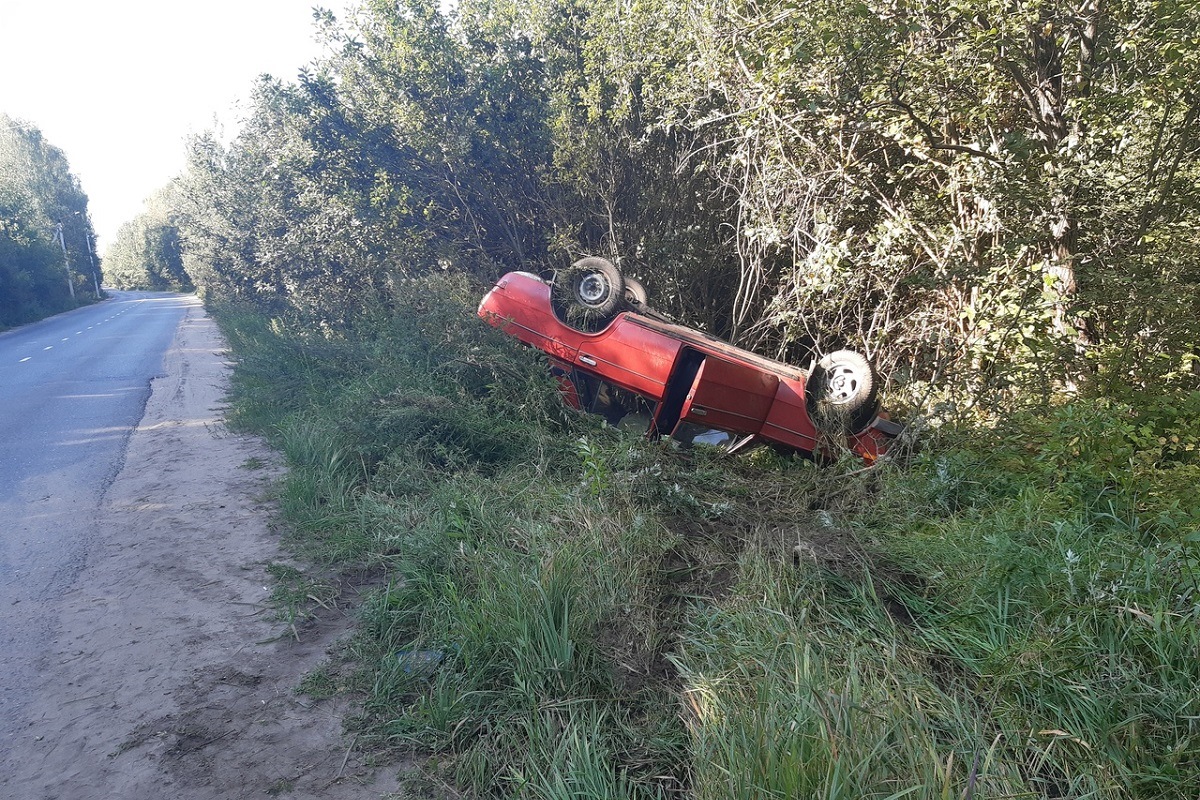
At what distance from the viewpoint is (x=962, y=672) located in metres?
3.18

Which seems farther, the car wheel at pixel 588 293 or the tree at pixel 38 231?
the tree at pixel 38 231

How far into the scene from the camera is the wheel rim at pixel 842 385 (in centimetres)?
786

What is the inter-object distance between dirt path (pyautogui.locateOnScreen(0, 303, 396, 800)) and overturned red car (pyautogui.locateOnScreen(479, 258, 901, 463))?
385cm

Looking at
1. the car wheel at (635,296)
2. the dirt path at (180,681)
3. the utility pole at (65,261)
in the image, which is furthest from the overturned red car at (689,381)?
the utility pole at (65,261)

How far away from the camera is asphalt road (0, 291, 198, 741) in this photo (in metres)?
4.23

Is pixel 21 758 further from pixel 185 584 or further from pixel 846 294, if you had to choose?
pixel 846 294

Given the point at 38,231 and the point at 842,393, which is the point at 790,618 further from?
the point at 38,231

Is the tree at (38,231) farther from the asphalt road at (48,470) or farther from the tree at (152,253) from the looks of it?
the asphalt road at (48,470)

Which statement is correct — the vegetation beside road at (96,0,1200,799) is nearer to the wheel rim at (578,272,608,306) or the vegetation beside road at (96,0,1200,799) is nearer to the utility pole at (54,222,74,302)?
the wheel rim at (578,272,608,306)

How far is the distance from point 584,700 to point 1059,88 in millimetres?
6901

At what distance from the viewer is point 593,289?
→ 30.3 ft

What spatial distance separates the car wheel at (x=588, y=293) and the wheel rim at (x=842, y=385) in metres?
2.75

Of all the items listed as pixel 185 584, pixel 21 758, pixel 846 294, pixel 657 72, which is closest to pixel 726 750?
pixel 21 758

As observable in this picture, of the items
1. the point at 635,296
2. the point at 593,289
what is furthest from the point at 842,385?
the point at 593,289
